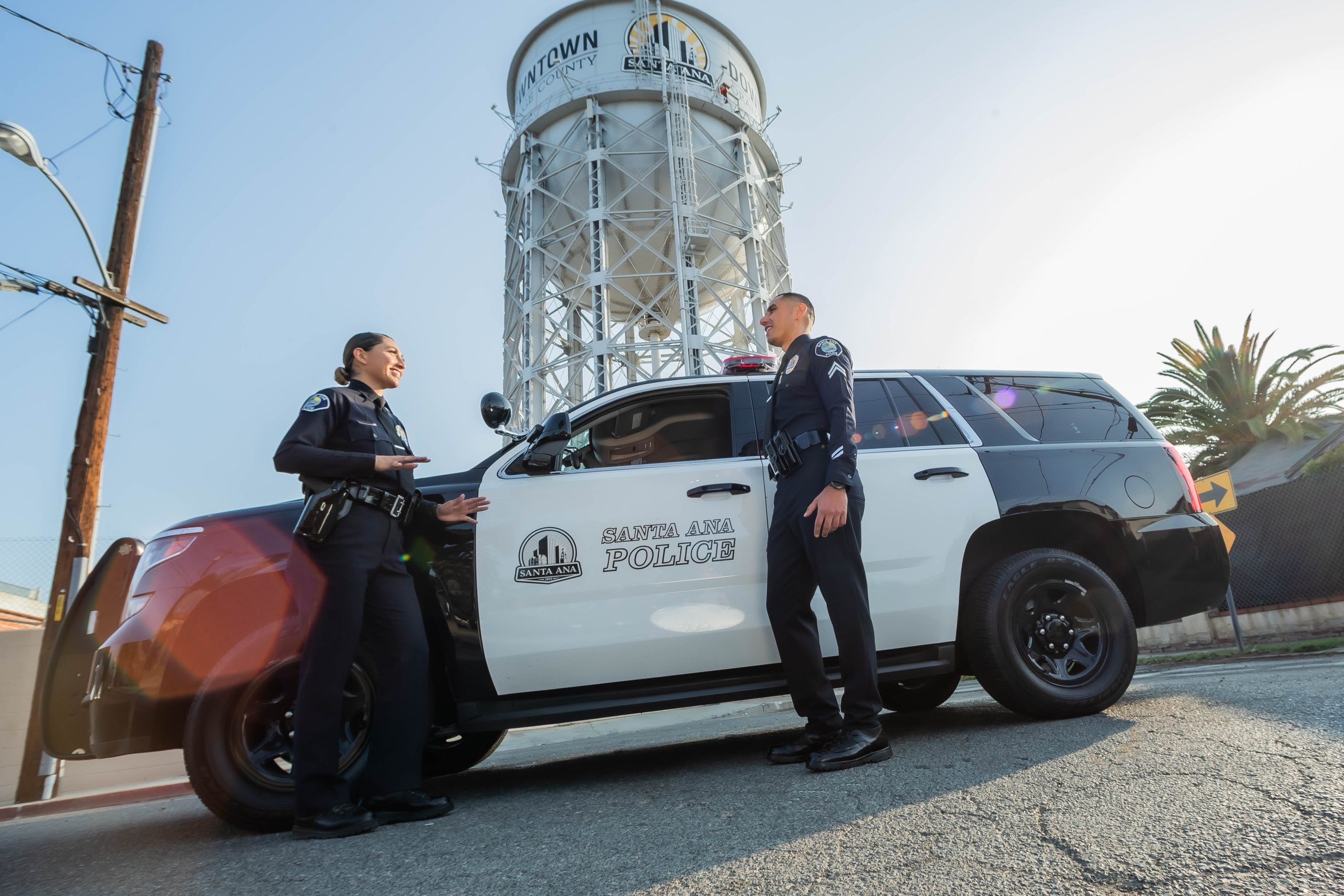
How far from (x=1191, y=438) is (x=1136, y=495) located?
81.4ft

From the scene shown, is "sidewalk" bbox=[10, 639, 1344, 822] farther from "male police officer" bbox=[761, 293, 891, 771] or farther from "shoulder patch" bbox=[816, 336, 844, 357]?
"shoulder patch" bbox=[816, 336, 844, 357]

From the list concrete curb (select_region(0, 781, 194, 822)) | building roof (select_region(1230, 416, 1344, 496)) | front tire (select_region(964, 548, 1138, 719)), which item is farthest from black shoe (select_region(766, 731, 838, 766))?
building roof (select_region(1230, 416, 1344, 496))

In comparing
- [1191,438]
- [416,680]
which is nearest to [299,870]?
[416,680]

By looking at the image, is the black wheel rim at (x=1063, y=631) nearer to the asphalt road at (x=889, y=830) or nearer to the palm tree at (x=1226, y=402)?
the asphalt road at (x=889, y=830)

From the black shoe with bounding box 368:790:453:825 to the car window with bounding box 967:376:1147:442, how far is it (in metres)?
3.13

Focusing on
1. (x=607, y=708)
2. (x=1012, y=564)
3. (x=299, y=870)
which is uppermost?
(x=1012, y=564)

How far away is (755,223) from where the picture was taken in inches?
661

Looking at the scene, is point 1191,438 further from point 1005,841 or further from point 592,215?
point 1005,841

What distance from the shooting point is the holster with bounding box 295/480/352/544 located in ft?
8.65

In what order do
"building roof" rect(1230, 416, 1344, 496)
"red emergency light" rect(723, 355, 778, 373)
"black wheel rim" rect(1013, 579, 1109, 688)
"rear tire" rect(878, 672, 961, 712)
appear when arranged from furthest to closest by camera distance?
"building roof" rect(1230, 416, 1344, 496) → "rear tire" rect(878, 672, 961, 712) → "red emergency light" rect(723, 355, 778, 373) → "black wheel rim" rect(1013, 579, 1109, 688)

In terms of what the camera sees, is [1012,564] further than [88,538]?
No

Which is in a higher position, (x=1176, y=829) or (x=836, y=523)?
(x=836, y=523)

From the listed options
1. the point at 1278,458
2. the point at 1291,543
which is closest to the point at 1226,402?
the point at 1278,458

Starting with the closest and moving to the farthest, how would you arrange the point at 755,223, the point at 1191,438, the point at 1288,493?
the point at 1288,493 → the point at 755,223 → the point at 1191,438
